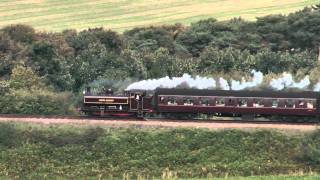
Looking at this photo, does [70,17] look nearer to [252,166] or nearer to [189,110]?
[189,110]

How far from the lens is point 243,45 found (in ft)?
268

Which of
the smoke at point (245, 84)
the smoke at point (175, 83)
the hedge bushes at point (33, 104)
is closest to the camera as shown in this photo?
the smoke at point (175, 83)

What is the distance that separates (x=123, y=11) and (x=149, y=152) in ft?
170

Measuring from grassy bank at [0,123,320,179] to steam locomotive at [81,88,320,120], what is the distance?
355 centimetres

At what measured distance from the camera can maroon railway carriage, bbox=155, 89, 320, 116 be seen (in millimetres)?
46062

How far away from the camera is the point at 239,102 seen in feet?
152

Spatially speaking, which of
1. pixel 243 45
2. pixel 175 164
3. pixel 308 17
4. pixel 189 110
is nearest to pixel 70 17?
pixel 243 45

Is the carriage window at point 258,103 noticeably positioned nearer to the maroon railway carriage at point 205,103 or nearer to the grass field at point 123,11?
the maroon railway carriage at point 205,103

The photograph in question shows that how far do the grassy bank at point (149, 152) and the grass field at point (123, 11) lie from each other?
141 ft

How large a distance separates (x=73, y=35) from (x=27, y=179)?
41644 mm

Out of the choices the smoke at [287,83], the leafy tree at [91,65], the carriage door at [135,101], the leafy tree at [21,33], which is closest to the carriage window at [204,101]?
the carriage door at [135,101]

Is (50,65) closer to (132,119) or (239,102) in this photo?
(132,119)

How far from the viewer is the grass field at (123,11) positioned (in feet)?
→ 285

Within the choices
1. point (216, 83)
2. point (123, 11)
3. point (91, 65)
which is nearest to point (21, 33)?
point (91, 65)
